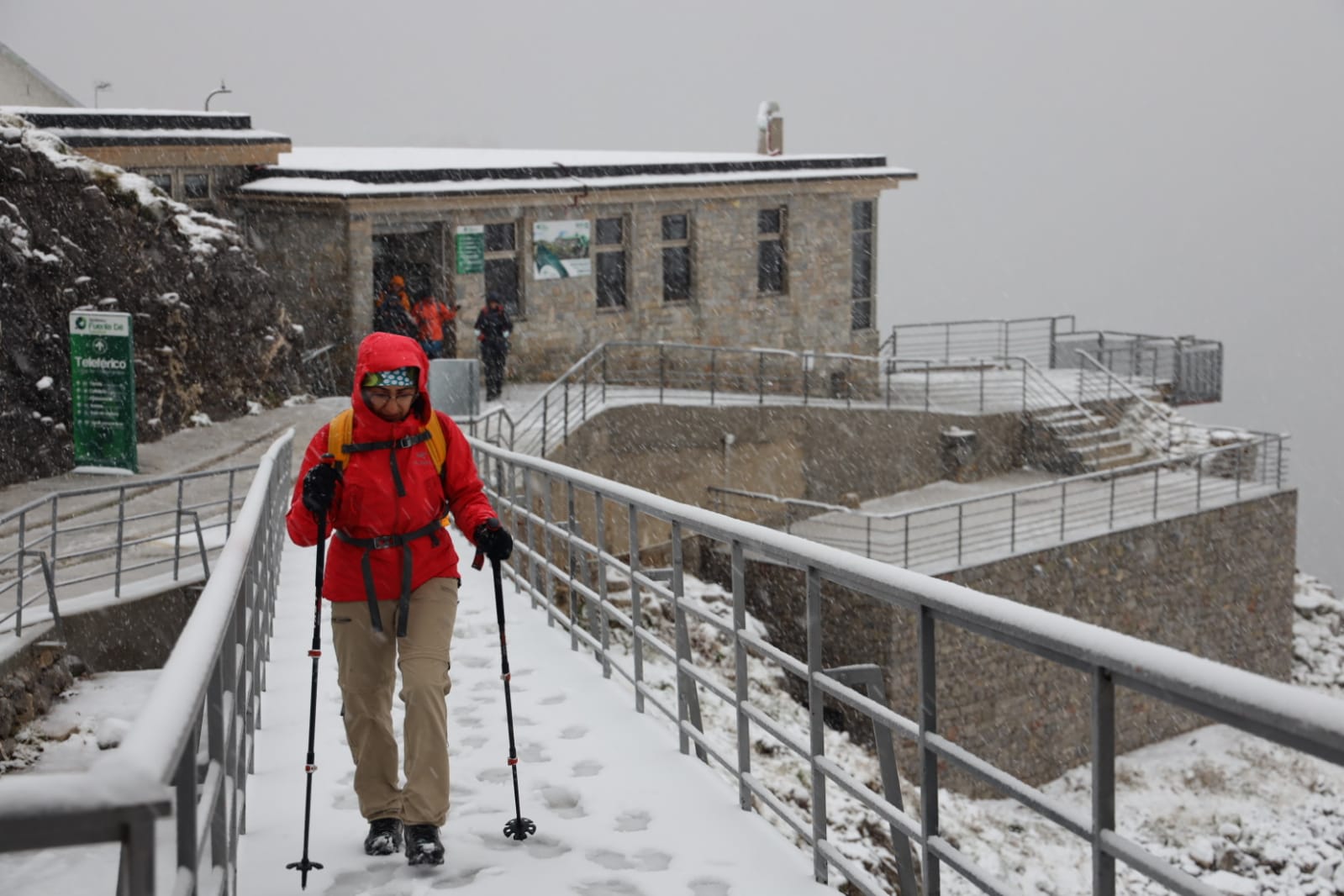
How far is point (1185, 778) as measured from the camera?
19625 mm

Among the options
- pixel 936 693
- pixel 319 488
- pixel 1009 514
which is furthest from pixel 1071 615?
pixel 319 488

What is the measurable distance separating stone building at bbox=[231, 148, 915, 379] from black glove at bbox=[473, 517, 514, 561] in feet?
60.5

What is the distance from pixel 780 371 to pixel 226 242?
10774 millimetres

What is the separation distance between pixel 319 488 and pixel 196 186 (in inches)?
799

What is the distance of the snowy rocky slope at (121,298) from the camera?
722 inches

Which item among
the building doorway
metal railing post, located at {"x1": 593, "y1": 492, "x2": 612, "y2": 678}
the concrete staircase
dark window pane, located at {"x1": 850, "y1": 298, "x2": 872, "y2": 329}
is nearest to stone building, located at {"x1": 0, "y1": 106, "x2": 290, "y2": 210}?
the building doorway

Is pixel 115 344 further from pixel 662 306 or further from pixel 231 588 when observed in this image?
pixel 231 588

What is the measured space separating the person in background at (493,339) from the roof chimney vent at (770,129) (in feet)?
35.0

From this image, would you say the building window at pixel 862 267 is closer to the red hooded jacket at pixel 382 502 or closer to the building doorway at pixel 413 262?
the building doorway at pixel 413 262

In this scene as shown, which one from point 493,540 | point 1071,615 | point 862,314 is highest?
point 862,314

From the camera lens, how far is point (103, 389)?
17562 millimetres

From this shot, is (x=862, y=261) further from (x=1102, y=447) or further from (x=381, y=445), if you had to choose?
(x=381, y=445)

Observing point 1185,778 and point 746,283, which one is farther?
point 746,283

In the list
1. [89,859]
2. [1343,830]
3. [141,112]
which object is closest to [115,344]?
[141,112]
